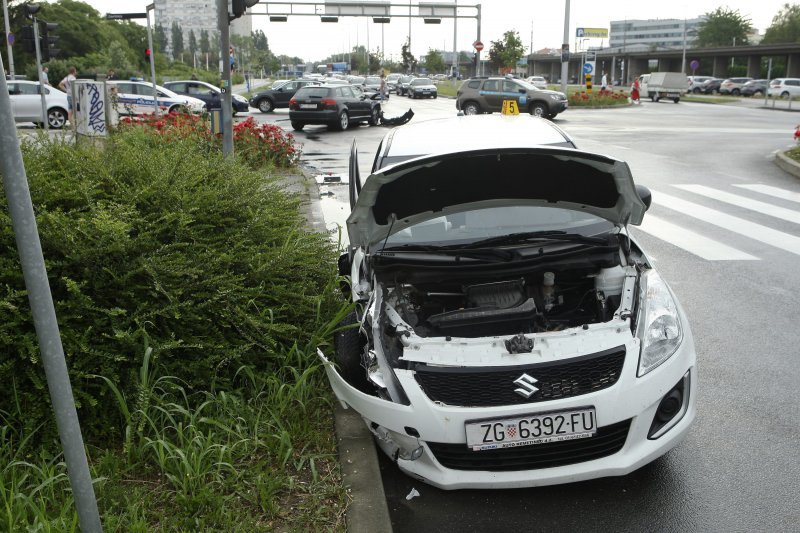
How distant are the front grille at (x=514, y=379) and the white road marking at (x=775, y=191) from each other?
951cm

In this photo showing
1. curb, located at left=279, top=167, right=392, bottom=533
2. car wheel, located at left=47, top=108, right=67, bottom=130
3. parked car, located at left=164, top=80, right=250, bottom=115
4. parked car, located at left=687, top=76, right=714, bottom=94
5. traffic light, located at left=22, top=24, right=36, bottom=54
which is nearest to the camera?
curb, located at left=279, top=167, right=392, bottom=533

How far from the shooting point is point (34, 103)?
2347 cm

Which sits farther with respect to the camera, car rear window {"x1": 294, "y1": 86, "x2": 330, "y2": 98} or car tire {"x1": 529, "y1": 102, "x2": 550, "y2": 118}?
car tire {"x1": 529, "y1": 102, "x2": 550, "y2": 118}

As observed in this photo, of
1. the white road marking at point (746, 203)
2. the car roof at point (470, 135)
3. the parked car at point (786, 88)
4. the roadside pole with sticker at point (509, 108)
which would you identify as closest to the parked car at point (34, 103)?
the white road marking at point (746, 203)

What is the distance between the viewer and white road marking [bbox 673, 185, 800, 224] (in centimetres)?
1027

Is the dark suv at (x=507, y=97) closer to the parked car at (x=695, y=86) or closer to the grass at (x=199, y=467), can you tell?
the grass at (x=199, y=467)

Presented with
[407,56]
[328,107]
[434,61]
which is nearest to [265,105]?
[328,107]

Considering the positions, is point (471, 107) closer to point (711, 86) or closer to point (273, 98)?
point (273, 98)

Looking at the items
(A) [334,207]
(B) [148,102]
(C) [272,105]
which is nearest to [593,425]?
(A) [334,207]

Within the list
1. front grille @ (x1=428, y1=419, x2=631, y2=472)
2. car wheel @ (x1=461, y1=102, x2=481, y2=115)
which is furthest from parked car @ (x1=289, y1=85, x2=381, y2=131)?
front grille @ (x1=428, y1=419, x2=631, y2=472)

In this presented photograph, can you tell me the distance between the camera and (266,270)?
4953 mm

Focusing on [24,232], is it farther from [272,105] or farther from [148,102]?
[272,105]

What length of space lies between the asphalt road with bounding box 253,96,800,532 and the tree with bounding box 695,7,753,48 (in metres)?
107

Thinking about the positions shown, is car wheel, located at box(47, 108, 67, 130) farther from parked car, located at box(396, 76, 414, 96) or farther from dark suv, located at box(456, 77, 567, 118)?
parked car, located at box(396, 76, 414, 96)
